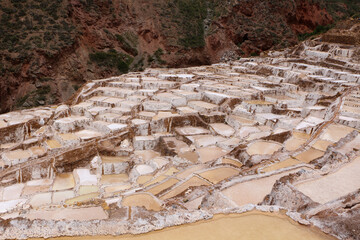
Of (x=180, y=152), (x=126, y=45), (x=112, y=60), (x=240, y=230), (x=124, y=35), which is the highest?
(x=124, y=35)

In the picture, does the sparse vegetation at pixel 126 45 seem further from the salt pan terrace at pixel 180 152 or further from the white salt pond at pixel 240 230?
the white salt pond at pixel 240 230

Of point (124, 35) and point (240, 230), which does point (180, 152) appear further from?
point (124, 35)

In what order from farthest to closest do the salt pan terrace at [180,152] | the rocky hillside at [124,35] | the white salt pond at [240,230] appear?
1. the rocky hillside at [124,35]
2. the salt pan terrace at [180,152]
3. the white salt pond at [240,230]

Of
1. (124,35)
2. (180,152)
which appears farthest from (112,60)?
(180,152)

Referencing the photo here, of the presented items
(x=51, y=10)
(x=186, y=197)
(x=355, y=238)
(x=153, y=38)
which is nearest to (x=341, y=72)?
(x=186, y=197)

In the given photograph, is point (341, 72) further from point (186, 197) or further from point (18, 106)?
point (18, 106)

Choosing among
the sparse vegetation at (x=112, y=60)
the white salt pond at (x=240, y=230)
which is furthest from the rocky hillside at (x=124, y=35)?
the white salt pond at (x=240, y=230)
